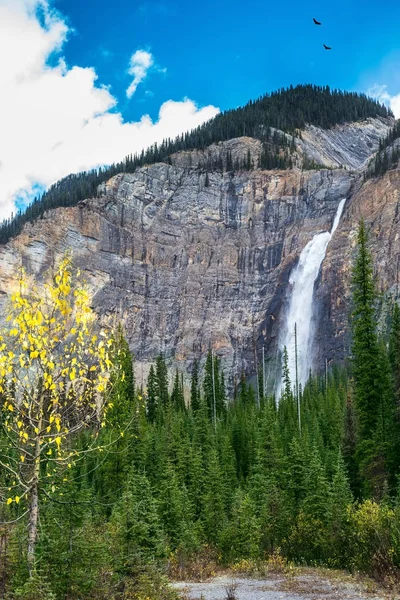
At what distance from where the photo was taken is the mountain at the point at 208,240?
114 meters

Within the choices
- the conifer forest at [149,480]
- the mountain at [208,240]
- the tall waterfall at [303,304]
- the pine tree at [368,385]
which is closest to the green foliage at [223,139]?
the mountain at [208,240]

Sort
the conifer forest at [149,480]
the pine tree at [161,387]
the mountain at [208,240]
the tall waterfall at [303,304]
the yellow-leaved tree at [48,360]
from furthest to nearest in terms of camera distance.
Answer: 1. the mountain at [208,240]
2. the tall waterfall at [303,304]
3. the pine tree at [161,387]
4. the conifer forest at [149,480]
5. the yellow-leaved tree at [48,360]

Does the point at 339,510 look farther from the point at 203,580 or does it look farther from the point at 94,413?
the point at 94,413

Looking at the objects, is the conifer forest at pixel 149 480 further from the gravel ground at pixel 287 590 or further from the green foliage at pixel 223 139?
the green foliage at pixel 223 139

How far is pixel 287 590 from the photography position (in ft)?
54.7

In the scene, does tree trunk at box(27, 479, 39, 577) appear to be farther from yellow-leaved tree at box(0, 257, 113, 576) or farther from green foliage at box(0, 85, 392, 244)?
green foliage at box(0, 85, 392, 244)

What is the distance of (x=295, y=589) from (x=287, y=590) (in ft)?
0.80

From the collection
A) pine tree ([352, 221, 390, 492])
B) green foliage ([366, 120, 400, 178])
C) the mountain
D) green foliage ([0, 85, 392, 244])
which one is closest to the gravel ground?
pine tree ([352, 221, 390, 492])

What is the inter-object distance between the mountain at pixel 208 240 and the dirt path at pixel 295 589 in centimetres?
8686

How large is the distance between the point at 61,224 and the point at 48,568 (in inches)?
4887

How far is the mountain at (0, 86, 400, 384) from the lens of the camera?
4496 inches

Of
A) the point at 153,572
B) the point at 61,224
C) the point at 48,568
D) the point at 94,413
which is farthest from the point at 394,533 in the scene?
the point at 61,224

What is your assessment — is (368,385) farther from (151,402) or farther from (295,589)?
(151,402)

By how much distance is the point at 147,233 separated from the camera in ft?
441
